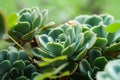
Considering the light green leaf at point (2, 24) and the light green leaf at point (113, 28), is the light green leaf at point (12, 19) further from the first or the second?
the light green leaf at point (113, 28)

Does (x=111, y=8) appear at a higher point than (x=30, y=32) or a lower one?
higher

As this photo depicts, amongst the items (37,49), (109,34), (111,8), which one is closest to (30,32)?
(37,49)

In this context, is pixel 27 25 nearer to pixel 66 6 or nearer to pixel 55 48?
pixel 55 48

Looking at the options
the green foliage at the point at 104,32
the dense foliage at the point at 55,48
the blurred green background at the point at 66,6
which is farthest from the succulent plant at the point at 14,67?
the blurred green background at the point at 66,6

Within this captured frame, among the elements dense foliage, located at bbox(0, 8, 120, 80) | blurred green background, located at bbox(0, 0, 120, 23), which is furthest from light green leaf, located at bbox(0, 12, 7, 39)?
blurred green background, located at bbox(0, 0, 120, 23)

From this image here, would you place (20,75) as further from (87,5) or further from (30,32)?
(87,5)

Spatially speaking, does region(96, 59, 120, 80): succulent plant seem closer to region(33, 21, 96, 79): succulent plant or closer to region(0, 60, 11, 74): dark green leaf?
region(33, 21, 96, 79): succulent plant
